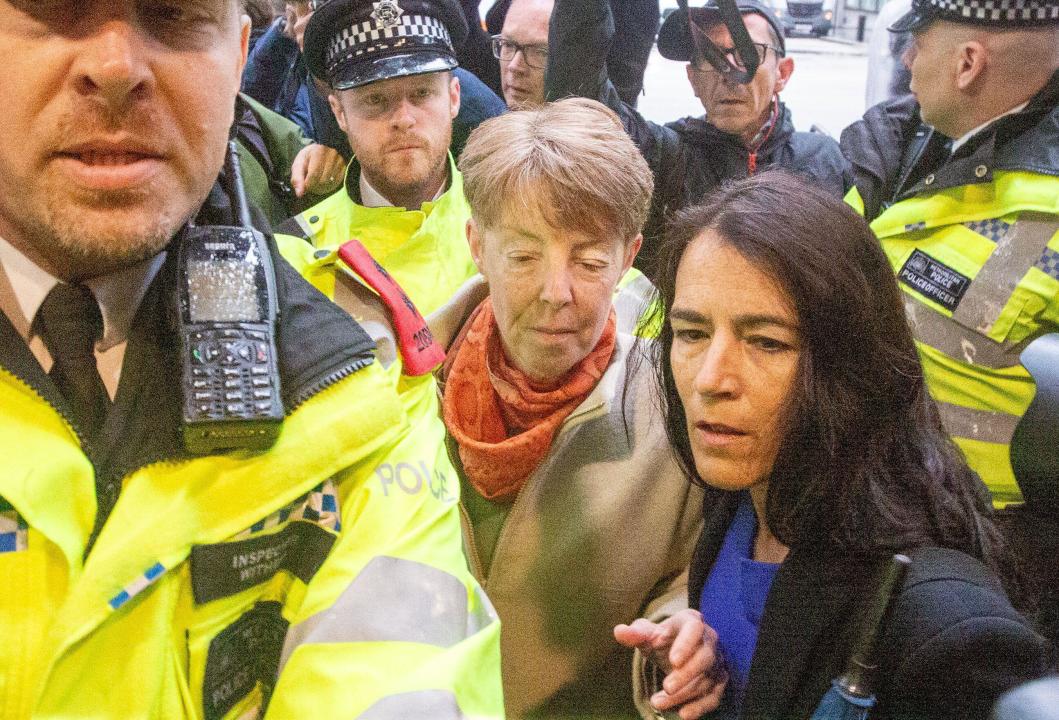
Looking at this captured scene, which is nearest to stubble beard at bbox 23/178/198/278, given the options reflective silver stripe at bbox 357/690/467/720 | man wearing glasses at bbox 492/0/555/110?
reflective silver stripe at bbox 357/690/467/720

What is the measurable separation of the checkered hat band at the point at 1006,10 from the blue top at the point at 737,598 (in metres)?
1.47

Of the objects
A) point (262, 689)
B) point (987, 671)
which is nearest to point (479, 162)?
point (262, 689)

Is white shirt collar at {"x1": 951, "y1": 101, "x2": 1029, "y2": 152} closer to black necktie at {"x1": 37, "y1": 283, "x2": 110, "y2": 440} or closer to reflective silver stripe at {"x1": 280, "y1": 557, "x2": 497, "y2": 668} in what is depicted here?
reflective silver stripe at {"x1": 280, "y1": 557, "x2": 497, "y2": 668}

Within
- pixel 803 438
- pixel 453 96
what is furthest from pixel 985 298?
pixel 453 96

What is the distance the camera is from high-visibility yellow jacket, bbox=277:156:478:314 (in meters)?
2.38

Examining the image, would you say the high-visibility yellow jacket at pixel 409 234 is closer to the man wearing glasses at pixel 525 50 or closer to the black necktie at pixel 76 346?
the man wearing glasses at pixel 525 50

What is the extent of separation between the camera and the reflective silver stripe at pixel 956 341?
2.22 m

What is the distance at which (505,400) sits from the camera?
193 cm

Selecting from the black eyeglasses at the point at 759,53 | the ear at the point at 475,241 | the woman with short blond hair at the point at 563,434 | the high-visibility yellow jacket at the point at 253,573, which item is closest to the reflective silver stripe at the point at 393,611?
the high-visibility yellow jacket at the point at 253,573

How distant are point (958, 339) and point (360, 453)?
1724 mm

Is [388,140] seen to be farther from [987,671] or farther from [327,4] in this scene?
[987,671]

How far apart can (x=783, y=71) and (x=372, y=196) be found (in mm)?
1379

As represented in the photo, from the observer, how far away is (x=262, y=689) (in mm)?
1079

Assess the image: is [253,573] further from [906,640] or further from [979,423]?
[979,423]
